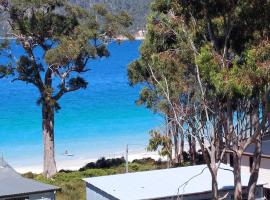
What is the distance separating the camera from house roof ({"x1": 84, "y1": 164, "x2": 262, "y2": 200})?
25719 millimetres

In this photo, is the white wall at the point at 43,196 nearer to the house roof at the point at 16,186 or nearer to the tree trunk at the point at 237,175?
the house roof at the point at 16,186

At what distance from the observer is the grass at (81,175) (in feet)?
101

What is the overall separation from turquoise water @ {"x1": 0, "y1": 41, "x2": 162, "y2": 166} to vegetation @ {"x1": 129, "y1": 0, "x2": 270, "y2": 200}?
1233 inches

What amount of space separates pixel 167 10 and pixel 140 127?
52826 millimetres

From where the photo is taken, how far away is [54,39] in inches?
1473

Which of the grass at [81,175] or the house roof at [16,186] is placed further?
the grass at [81,175]

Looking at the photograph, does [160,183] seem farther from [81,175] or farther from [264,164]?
[81,175]

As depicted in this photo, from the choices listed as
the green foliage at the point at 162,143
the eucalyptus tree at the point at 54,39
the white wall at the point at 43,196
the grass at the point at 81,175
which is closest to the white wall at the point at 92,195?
the grass at the point at 81,175

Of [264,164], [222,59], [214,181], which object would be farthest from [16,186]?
[222,59]

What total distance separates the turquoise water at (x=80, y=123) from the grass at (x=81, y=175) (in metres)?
12.9

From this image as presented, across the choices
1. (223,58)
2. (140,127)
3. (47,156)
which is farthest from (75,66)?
(140,127)

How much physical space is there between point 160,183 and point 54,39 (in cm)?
1334

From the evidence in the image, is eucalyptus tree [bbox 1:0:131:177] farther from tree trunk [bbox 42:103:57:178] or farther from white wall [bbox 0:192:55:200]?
white wall [bbox 0:192:55:200]

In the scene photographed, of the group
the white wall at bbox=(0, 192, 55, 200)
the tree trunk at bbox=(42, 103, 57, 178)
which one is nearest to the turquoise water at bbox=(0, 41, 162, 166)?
the tree trunk at bbox=(42, 103, 57, 178)
